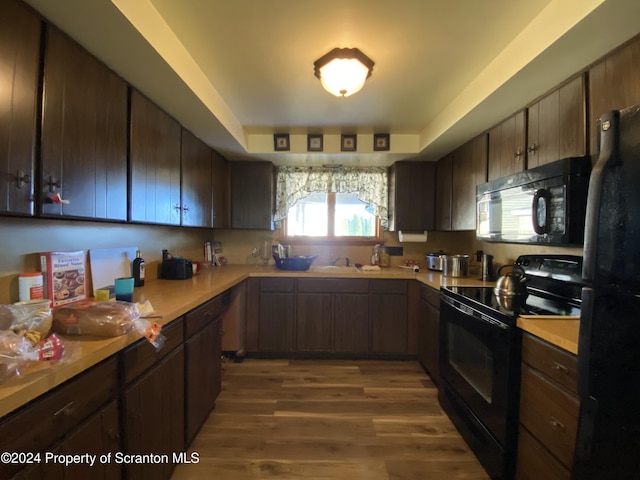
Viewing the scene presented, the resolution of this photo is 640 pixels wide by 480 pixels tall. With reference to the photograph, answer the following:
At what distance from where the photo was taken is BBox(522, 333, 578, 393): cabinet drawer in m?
1.03

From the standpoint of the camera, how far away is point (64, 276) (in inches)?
54.8

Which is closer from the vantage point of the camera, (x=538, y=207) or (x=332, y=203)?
(x=538, y=207)

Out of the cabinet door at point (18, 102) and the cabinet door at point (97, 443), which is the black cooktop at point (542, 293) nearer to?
the cabinet door at point (97, 443)

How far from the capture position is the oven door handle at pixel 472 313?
1393mm

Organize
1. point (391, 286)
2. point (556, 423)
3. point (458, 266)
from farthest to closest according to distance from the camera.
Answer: point (391, 286) < point (458, 266) < point (556, 423)

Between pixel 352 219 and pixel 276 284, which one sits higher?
pixel 352 219

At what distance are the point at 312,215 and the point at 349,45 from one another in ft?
6.65

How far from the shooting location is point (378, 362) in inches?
109

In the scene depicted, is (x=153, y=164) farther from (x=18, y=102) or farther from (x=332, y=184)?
(x=332, y=184)

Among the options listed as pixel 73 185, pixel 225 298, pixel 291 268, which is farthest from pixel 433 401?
pixel 73 185

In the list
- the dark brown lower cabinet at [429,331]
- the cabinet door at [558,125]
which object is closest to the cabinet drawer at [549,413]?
the dark brown lower cabinet at [429,331]

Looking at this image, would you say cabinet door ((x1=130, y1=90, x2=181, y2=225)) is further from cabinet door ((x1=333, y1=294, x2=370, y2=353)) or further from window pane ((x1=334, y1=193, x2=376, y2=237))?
window pane ((x1=334, y1=193, x2=376, y2=237))

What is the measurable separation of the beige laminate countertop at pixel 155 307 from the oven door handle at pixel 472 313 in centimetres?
14

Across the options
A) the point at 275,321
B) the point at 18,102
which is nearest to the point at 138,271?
the point at 18,102
